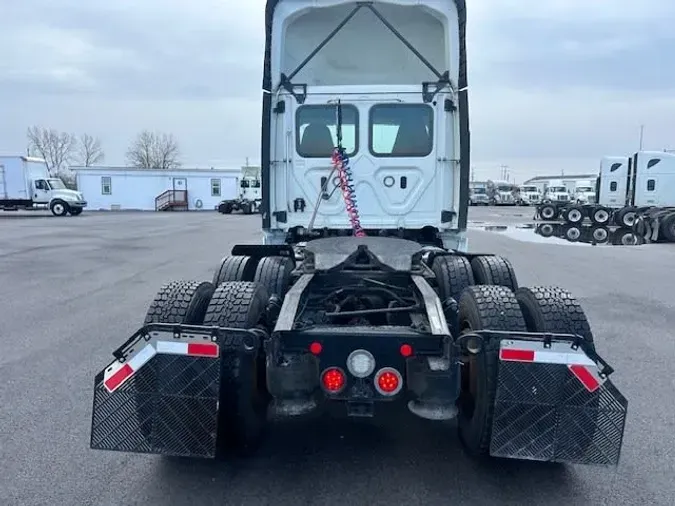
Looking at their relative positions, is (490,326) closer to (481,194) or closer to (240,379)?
(240,379)

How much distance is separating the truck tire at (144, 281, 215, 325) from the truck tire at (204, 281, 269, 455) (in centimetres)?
23

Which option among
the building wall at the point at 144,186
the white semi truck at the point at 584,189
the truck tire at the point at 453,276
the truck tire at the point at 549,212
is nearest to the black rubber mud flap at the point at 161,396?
the truck tire at the point at 453,276

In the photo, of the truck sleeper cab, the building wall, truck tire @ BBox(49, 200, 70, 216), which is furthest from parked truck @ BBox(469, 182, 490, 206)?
the truck sleeper cab

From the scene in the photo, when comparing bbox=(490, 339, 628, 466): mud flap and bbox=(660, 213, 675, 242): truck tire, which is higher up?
bbox=(490, 339, 628, 466): mud flap

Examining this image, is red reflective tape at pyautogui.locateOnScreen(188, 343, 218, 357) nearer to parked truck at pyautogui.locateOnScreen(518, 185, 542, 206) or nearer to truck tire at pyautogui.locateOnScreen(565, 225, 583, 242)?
truck tire at pyautogui.locateOnScreen(565, 225, 583, 242)

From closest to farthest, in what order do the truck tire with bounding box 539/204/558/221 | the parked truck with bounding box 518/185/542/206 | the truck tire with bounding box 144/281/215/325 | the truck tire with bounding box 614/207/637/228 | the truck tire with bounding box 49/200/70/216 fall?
the truck tire with bounding box 144/281/215/325, the truck tire with bounding box 614/207/637/228, the truck tire with bounding box 539/204/558/221, the truck tire with bounding box 49/200/70/216, the parked truck with bounding box 518/185/542/206

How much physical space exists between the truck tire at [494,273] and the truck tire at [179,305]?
91.3 inches

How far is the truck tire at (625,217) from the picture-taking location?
82.5ft

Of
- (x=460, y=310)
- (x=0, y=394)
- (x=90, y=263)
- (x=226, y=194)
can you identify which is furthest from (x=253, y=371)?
(x=226, y=194)

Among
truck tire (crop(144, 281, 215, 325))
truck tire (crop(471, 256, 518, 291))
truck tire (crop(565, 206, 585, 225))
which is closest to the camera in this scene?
truck tire (crop(144, 281, 215, 325))

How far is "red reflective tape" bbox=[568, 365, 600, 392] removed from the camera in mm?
3154

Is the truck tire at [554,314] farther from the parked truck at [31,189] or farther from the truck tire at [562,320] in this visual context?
the parked truck at [31,189]

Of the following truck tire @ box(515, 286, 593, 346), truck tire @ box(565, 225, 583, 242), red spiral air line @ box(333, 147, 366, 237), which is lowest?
truck tire @ box(565, 225, 583, 242)

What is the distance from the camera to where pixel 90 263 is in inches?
553
